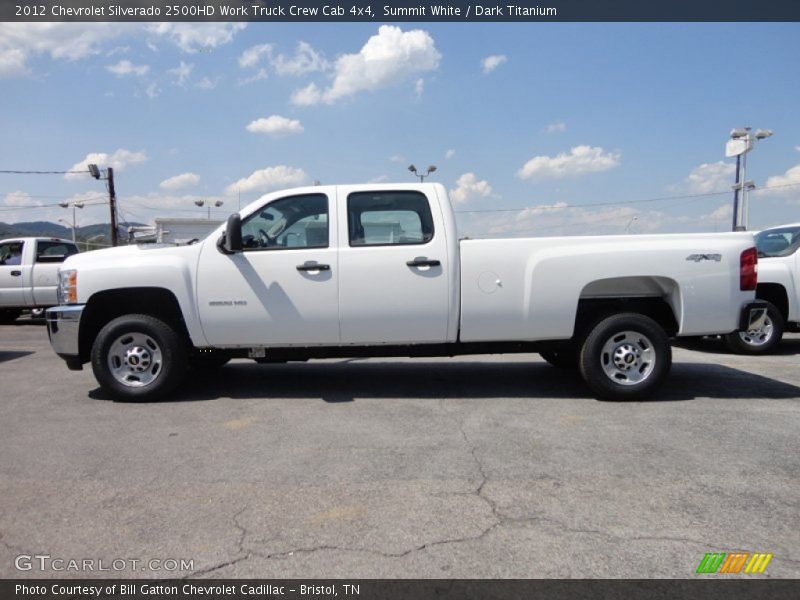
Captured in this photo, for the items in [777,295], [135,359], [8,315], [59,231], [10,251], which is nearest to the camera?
[135,359]

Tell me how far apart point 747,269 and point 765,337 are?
3.43 meters

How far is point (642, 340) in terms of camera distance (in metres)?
5.40

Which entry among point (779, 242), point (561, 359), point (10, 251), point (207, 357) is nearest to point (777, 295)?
point (779, 242)

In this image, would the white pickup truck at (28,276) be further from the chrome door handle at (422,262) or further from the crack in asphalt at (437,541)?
the crack in asphalt at (437,541)

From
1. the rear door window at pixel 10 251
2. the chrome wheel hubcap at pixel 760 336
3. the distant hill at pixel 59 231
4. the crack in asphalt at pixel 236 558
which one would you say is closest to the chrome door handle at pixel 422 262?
the crack in asphalt at pixel 236 558

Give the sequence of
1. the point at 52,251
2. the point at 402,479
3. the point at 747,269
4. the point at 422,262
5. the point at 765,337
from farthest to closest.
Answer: the point at 52,251 < the point at 765,337 < the point at 747,269 < the point at 422,262 < the point at 402,479

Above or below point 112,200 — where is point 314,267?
below

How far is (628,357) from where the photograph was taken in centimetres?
539

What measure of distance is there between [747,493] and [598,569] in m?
1.39

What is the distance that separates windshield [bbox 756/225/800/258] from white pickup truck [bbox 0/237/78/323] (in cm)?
1332

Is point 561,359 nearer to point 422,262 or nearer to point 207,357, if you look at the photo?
point 422,262

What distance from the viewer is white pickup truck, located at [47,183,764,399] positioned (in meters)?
5.23
